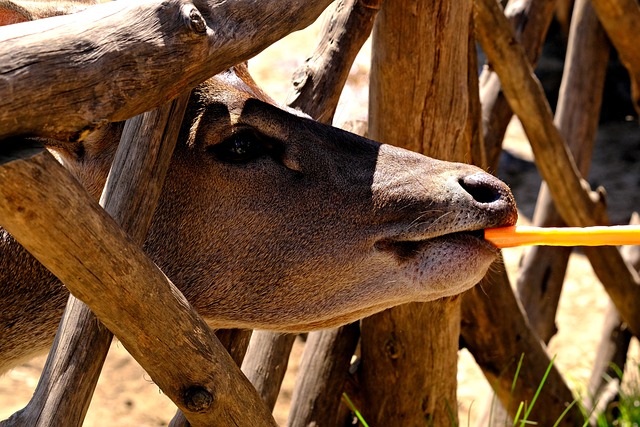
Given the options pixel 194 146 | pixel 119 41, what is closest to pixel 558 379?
pixel 194 146

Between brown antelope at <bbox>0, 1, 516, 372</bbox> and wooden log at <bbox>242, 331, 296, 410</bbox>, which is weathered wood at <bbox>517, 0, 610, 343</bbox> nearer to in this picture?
wooden log at <bbox>242, 331, 296, 410</bbox>

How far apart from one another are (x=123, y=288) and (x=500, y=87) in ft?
10.1

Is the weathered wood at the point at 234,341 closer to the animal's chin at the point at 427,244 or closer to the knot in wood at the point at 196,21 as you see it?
the animal's chin at the point at 427,244

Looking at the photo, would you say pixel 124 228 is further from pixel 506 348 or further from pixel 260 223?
pixel 506 348

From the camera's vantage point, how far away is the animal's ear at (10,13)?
289 cm

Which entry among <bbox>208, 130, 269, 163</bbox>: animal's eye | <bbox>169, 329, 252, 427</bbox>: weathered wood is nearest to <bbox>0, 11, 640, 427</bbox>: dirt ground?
<bbox>169, 329, 252, 427</bbox>: weathered wood

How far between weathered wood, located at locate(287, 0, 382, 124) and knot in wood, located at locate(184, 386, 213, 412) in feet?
4.61

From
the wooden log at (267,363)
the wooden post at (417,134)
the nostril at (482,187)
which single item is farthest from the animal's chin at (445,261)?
the wooden log at (267,363)

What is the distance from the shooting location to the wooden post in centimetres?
329

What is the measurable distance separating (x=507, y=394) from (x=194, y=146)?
2.20 meters

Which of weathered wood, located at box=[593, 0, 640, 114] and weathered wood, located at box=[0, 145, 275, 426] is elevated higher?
weathered wood, located at box=[593, 0, 640, 114]

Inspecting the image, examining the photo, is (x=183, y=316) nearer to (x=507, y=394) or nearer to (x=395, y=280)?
(x=395, y=280)

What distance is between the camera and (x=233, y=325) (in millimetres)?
3055

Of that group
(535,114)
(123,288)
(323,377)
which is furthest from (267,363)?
(535,114)
